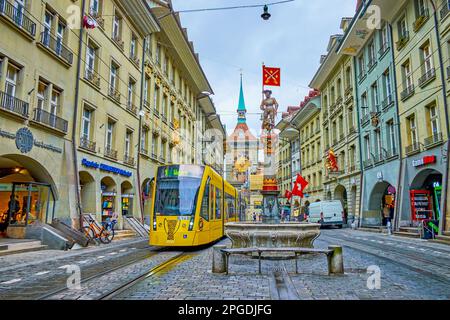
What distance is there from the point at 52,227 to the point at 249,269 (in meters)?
9.29

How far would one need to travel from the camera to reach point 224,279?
7.27 meters

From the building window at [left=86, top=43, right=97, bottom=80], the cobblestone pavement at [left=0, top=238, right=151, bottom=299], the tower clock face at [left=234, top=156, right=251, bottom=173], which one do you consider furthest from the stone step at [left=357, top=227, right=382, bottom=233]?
the tower clock face at [left=234, top=156, right=251, bottom=173]

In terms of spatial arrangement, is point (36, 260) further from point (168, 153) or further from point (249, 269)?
point (168, 153)

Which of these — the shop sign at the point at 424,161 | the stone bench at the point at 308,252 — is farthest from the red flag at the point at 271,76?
the shop sign at the point at 424,161

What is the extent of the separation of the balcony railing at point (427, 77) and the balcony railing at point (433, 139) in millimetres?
2857

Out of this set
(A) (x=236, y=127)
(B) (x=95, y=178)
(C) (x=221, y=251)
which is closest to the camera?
(C) (x=221, y=251)

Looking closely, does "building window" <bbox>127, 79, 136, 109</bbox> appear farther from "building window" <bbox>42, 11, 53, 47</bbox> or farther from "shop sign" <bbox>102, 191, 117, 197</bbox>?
"building window" <bbox>42, 11, 53, 47</bbox>

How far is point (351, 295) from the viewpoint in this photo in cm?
578

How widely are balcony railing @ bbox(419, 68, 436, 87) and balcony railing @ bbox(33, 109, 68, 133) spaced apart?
59.5 feet

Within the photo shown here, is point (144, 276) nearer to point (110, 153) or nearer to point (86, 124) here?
point (86, 124)

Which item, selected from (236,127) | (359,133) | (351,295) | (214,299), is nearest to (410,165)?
(359,133)

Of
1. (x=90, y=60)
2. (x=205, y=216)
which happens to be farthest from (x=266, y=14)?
(x=90, y=60)

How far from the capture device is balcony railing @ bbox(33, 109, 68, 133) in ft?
46.7

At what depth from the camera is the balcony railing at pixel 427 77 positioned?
18766 mm
